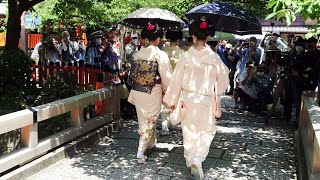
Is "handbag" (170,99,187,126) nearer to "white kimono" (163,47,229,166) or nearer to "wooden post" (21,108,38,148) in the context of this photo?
"white kimono" (163,47,229,166)

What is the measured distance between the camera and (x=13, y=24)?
7.88m

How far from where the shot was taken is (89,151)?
5.46m

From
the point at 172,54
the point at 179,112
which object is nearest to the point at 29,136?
the point at 179,112

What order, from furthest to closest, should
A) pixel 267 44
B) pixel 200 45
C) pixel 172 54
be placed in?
pixel 267 44 < pixel 172 54 < pixel 200 45

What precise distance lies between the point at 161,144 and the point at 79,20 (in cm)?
1484

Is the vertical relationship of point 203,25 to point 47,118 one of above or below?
above

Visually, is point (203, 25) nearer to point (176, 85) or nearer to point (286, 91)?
point (176, 85)

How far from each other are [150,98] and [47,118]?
1.26 metres

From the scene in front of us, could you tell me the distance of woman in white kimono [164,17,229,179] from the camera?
4344mm

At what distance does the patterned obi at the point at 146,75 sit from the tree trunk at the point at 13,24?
154 inches

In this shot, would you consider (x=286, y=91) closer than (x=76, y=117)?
No

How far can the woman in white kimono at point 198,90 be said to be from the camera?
4.34 m

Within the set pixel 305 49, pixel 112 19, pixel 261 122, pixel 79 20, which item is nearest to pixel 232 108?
pixel 261 122

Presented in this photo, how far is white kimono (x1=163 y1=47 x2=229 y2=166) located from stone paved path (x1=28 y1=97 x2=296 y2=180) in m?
0.46
